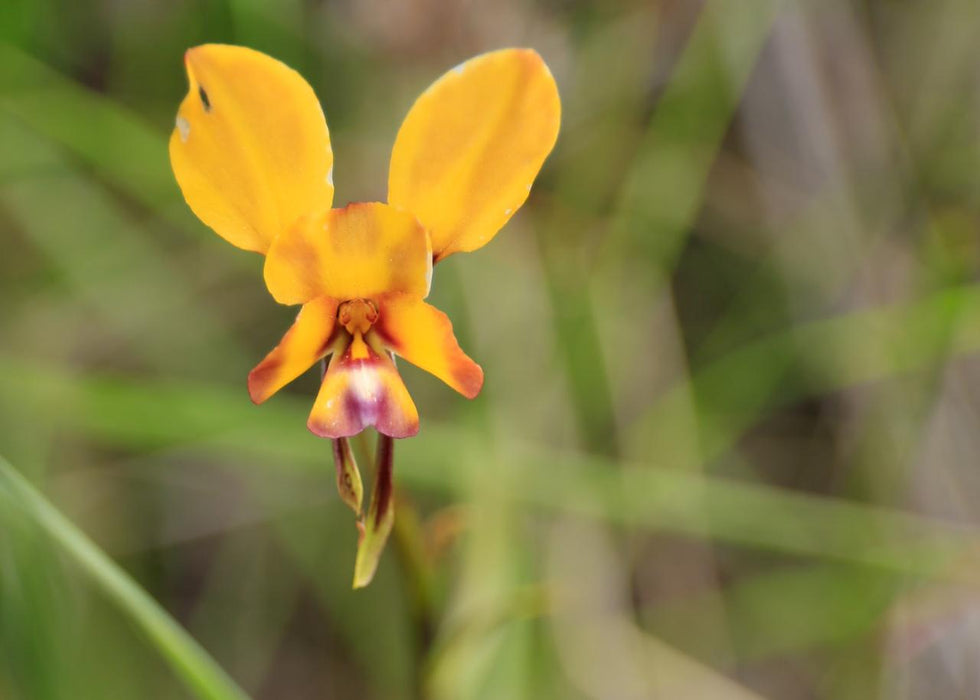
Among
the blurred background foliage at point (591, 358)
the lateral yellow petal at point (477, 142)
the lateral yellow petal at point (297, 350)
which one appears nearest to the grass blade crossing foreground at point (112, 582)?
the lateral yellow petal at point (297, 350)

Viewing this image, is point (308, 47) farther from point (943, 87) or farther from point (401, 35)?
point (943, 87)

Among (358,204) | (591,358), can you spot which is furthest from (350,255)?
(591,358)

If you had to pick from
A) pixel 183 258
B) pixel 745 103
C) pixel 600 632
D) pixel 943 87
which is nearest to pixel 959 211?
pixel 943 87

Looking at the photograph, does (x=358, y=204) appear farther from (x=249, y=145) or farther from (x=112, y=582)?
(x=112, y=582)

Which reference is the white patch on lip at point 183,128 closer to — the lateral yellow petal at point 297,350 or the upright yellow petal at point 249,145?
the upright yellow petal at point 249,145

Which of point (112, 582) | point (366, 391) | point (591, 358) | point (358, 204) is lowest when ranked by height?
point (591, 358)

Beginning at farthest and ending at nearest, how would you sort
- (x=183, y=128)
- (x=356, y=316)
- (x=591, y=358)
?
(x=591, y=358) → (x=356, y=316) → (x=183, y=128)
